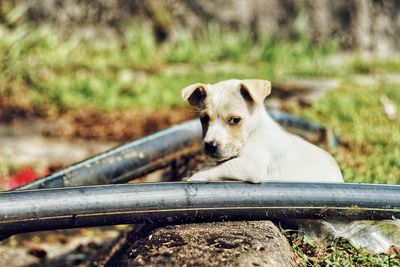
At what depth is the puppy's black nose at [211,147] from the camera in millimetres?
3969

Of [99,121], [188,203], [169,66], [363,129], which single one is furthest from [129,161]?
[169,66]

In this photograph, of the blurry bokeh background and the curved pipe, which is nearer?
the curved pipe

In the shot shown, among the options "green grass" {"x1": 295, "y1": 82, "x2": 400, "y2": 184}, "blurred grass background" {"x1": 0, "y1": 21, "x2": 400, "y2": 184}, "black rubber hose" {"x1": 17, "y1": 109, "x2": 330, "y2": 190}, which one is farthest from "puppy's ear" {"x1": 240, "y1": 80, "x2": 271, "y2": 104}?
"blurred grass background" {"x1": 0, "y1": 21, "x2": 400, "y2": 184}

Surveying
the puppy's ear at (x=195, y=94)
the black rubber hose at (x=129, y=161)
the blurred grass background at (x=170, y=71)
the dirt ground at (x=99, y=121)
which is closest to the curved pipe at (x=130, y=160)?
the black rubber hose at (x=129, y=161)

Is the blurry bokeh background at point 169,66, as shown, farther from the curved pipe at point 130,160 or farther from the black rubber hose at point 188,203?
the black rubber hose at point 188,203

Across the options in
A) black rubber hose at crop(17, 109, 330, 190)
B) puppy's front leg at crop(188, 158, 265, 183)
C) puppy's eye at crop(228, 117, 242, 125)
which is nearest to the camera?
puppy's front leg at crop(188, 158, 265, 183)

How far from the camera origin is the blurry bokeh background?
7824 millimetres

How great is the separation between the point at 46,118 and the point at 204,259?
586 cm

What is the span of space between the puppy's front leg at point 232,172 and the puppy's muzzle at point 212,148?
3.0 inches

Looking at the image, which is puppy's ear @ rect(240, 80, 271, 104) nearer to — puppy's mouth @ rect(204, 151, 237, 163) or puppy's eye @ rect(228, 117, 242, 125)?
puppy's eye @ rect(228, 117, 242, 125)

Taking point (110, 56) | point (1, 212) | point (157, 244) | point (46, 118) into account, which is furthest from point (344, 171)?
point (110, 56)

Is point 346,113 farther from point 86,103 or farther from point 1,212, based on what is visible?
point 1,212

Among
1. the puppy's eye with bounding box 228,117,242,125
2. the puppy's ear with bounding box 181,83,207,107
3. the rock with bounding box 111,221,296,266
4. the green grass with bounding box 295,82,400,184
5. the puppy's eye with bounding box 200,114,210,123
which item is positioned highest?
the puppy's ear with bounding box 181,83,207,107

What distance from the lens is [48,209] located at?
3.48 meters
